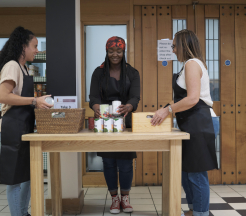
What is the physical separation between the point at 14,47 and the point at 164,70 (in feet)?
6.80

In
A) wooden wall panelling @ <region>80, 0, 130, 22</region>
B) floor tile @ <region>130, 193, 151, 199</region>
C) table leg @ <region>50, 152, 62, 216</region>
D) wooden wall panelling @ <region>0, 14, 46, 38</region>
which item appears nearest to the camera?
table leg @ <region>50, 152, 62, 216</region>

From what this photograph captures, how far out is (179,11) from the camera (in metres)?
3.40

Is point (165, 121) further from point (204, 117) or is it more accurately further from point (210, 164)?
point (210, 164)

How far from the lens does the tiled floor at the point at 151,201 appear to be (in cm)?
249

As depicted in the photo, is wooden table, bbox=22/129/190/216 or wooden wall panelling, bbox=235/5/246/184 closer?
wooden table, bbox=22/129/190/216

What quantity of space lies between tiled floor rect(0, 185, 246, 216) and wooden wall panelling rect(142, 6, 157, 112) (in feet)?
3.71

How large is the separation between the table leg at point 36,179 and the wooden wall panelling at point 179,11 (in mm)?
2613

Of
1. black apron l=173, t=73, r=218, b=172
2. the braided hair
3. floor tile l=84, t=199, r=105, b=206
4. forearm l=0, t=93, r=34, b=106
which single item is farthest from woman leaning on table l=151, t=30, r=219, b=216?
floor tile l=84, t=199, r=105, b=206

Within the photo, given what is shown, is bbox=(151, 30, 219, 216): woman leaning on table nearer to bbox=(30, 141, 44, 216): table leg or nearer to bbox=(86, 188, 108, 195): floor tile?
bbox=(30, 141, 44, 216): table leg

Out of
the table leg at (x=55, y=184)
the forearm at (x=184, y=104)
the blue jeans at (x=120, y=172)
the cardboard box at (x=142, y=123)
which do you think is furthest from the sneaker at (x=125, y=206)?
the forearm at (x=184, y=104)

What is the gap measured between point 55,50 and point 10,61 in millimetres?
639

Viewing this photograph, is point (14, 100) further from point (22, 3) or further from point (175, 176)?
point (22, 3)

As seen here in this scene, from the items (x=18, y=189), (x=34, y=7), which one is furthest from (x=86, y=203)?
(x=34, y=7)

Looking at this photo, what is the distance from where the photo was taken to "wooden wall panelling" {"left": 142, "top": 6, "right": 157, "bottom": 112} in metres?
3.38
